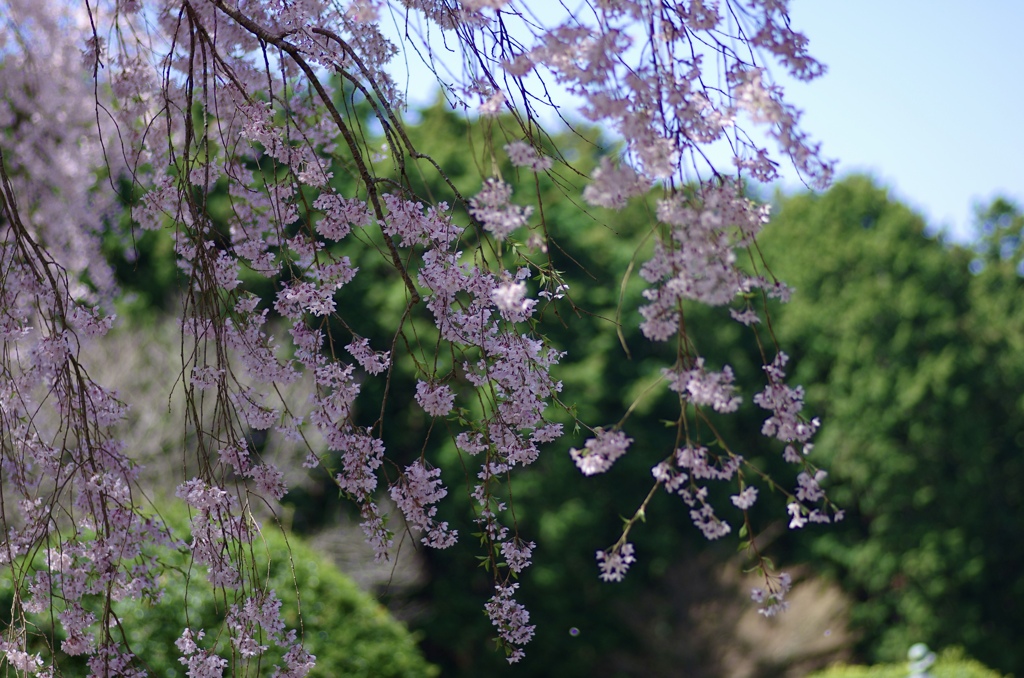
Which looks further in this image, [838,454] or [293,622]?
[838,454]

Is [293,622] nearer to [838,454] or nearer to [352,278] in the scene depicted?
[352,278]

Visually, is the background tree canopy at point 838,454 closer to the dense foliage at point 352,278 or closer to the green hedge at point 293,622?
the green hedge at point 293,622

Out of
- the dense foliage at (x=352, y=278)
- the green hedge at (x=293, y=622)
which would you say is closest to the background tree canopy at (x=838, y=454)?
the green hedge at (x=293, y=622)

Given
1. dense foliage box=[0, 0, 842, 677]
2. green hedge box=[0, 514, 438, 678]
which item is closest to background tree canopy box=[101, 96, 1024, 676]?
green hedge box=[0, 514, 438, 678]

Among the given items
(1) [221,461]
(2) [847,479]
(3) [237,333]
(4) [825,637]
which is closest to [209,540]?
(1) [221,461]

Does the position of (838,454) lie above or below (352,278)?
above

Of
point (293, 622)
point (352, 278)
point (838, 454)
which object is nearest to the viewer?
point (352, 278)

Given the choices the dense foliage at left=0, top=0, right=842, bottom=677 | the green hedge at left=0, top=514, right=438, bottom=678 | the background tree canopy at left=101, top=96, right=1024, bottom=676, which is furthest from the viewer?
the background tree canopy at left=101, top=96, right=1024, bottom=676

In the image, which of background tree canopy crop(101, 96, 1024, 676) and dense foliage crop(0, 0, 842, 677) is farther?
background tree canopy crop(101, 96, 1024, 676)

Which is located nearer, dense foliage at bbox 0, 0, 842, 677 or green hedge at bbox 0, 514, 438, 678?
dense foliage at bbox 0, 0, 842, 677

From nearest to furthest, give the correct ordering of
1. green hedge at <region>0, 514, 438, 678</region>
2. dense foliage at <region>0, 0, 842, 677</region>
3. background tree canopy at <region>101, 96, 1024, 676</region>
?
1. dense foliage at <region>0, 0, 842, 677</region>
2. green hedge at <region>0, 514, 438, 678</region>
3. background tree canopy at <region>101, 96, 1024, 676</region>

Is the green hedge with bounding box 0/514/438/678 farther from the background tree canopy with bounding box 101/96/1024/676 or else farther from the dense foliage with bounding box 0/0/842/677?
the background tree canopy with bounding box 101/96/1024/676

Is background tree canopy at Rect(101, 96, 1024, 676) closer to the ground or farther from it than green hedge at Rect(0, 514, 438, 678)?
farther from it

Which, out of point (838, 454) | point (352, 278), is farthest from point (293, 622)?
→ point (838, 454)
